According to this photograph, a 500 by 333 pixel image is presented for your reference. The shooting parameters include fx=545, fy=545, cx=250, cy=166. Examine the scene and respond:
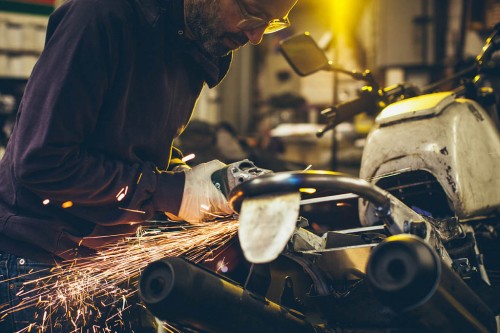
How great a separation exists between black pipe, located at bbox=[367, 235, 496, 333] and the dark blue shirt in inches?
38.1

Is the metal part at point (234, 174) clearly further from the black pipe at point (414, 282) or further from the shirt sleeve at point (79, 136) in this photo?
the black pipe at point (414, 282)

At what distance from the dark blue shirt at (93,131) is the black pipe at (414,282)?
0.97 metres

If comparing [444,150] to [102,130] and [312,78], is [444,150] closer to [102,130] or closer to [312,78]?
[102,130]

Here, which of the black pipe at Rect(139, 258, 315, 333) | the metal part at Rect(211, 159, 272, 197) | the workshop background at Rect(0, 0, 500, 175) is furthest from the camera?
the workshop background at Rect(0, 0, 500, 175)

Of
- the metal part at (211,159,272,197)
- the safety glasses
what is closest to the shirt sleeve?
the metal part at (211,159,272,197)

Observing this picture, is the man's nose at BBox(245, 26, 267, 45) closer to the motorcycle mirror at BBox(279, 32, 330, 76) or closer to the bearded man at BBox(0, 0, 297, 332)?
the bearded man at BBox(0, 0, 297, 332)

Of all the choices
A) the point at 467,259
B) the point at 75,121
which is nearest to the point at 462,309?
the point at 467,259

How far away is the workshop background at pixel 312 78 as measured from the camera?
7781 millimetres

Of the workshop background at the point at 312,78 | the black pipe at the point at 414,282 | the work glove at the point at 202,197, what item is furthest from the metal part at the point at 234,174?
the workshop background at the point at 312,78

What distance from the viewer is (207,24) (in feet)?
7.76

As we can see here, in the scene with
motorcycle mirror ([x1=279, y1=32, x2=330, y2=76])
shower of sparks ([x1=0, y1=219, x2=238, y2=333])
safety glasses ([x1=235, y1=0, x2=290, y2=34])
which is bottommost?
shower of sparks ([x1=0, y1=219, x2=238, y2=333])

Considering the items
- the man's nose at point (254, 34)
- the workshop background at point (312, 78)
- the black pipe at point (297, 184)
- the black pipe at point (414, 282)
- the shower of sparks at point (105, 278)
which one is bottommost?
the shower of sparks at point (105, 278)

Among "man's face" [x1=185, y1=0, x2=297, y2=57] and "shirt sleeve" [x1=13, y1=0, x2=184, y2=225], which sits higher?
"man's face" [x1=185, y1=0, x2=297, y2=57]

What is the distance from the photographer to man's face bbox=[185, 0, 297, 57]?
2291 mm
